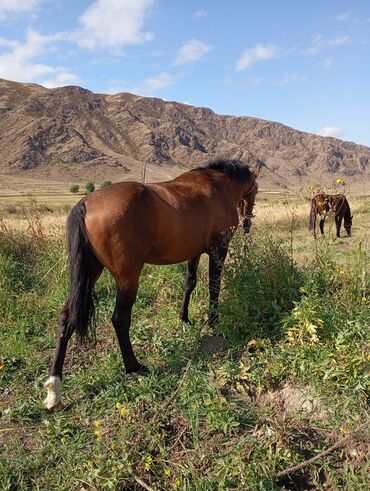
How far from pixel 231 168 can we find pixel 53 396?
333 cm

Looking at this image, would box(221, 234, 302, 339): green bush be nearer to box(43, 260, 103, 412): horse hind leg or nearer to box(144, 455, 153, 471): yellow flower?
box(43, 260, 103, 412): horse hind leg

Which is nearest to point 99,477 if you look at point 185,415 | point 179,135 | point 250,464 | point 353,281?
point 185,415

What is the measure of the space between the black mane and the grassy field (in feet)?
3.23

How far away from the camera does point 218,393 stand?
3.10m

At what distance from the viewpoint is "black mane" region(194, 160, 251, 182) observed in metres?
4.98

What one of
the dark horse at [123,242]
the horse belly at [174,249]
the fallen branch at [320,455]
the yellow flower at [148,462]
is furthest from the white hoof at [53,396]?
the fallen branch at [320,455]

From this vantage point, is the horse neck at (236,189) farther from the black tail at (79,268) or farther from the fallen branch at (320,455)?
the fallen branch at (320,455)

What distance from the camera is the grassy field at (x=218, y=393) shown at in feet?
8.40

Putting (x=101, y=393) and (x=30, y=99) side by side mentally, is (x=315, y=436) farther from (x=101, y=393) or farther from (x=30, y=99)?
(x=30, y=99)

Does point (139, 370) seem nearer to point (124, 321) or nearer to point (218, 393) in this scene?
point (124, 321)

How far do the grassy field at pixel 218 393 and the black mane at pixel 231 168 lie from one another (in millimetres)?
985

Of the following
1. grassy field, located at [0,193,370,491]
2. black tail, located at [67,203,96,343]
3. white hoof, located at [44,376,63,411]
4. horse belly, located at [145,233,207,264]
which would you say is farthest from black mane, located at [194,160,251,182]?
white hoof, located at [44,376,63,411]

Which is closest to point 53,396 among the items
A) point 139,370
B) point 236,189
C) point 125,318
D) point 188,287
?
point 139,370

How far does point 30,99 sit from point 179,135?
71.7 m
